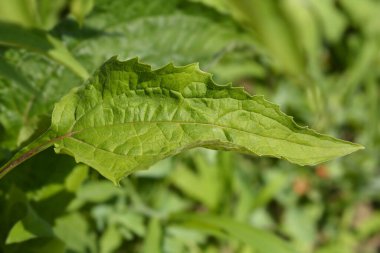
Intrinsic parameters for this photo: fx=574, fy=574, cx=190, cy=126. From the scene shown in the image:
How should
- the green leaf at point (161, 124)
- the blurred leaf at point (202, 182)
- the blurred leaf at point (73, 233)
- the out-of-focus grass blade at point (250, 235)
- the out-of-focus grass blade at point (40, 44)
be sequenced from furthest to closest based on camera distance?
the blurred leaf at point (202, 182)
the out-of-focus grass blade at point (250, 235)
the blurred leaf at point (73, 233)
the out-of-focus grass blade at point (40, 44)
the green leaf at point (161, 124)

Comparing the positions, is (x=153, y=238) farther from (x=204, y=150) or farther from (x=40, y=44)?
(x=40, y=44)

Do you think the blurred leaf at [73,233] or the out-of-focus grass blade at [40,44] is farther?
the blurred leaf at [73,233]

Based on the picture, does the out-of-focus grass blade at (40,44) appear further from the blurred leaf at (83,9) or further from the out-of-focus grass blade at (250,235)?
the out-of-focus grass blade at (250,235)

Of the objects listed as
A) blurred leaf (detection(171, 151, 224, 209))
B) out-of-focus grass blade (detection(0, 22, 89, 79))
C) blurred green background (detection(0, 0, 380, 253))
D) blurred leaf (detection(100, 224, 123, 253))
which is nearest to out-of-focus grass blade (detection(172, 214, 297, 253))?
blurred green background (detection(0, 0, 380, 253))


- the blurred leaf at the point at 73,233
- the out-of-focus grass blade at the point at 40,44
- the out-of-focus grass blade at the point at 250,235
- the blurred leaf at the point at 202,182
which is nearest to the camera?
the out-of-focus grass blade at the point at 40,44

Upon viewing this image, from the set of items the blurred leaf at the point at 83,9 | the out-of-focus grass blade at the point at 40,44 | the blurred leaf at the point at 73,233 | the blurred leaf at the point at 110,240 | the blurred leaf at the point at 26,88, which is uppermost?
the blurred leaf at the point at 83,9

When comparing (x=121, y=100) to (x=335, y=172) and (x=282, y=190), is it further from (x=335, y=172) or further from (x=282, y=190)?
(x=335, y=172)

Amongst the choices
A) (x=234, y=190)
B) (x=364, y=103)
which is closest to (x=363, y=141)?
(x=364, y=103)

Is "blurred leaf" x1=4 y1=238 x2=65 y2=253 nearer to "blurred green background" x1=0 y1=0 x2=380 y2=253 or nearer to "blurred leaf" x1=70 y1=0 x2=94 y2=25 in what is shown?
Result: "blurred green background" x1=0 y1=0 x2=380 y2=253

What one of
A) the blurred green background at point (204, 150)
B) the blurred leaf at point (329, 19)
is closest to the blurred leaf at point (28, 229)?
the blurred green background at point (204, 150)

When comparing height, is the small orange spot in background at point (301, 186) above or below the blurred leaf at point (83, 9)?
below
